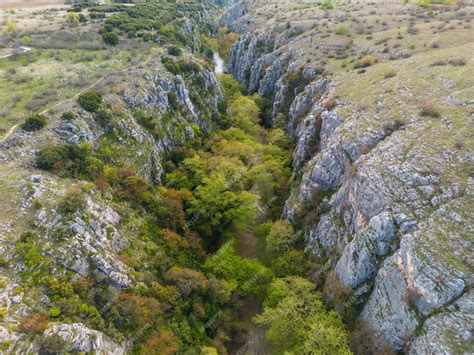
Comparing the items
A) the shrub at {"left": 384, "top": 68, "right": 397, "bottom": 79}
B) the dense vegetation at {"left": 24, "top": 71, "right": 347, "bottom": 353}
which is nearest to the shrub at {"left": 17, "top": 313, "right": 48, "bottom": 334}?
the dense vegetation at {"left": 24, "top": 71, "right": 347, "bottom": 353}

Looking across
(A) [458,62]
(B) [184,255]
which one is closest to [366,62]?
(A) [458,62]

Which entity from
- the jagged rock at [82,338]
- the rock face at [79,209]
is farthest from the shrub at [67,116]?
the jagged rock at [82,338]

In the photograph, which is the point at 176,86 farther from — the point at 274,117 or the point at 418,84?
the point at 418,84

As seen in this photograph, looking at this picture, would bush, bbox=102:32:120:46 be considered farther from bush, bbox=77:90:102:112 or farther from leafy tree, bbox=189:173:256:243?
leafy tree, bbox=189:173:256:243

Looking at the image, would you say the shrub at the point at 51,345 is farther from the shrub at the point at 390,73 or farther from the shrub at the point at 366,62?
the shrub at the point at 366,62

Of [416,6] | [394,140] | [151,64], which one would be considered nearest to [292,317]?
[394,140]
